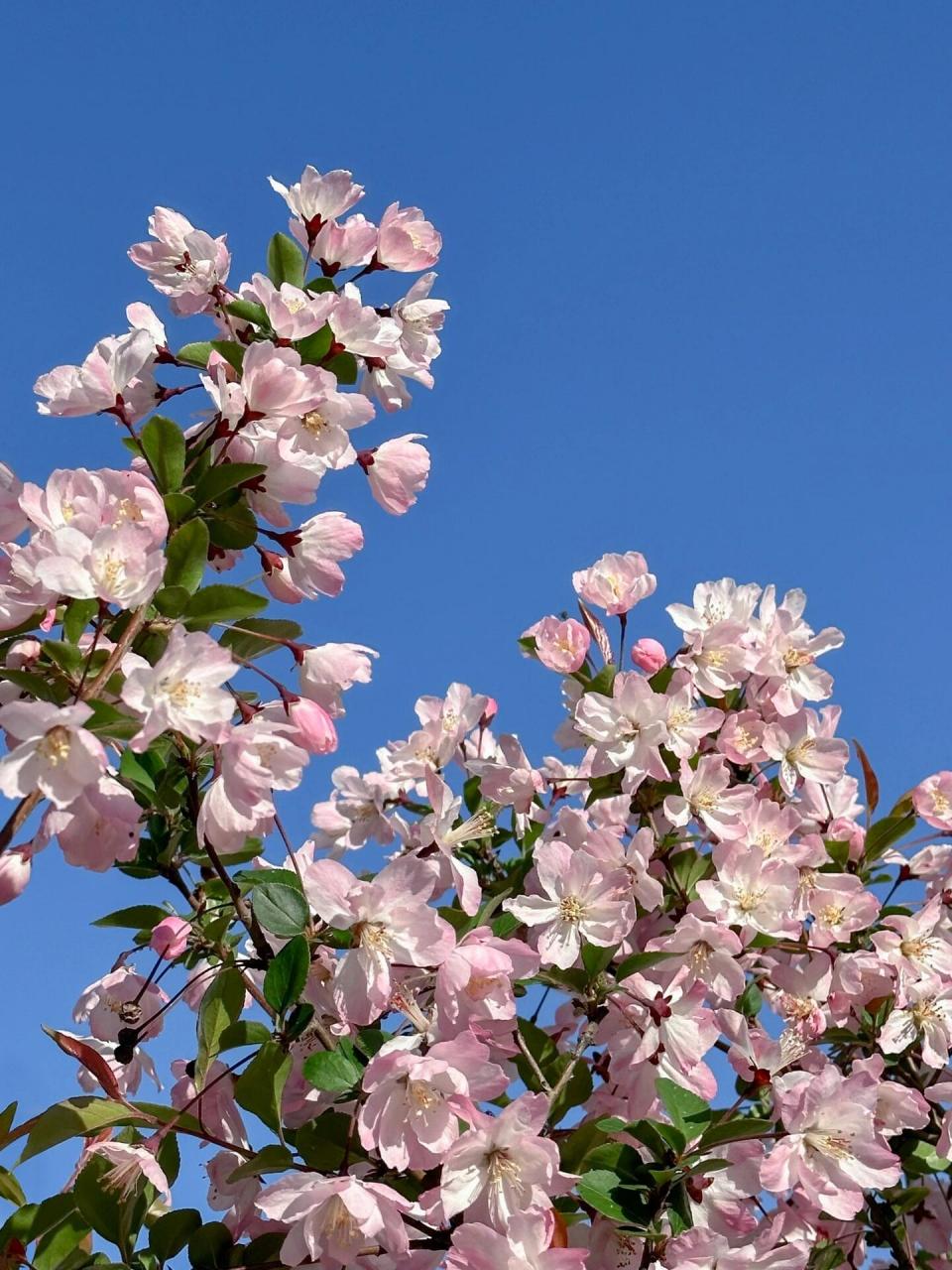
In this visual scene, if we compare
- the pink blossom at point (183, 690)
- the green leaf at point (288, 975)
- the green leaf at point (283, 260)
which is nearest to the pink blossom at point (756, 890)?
the green leaf at point (288, 975)

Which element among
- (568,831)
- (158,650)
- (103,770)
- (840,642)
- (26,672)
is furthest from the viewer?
(840,642)

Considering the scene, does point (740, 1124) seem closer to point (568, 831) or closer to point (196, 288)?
point (568, 831)

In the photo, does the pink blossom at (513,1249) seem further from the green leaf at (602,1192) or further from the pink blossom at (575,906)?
the pink blossom at (575,906)

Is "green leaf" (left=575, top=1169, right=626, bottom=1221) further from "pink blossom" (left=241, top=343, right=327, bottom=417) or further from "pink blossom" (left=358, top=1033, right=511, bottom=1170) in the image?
"pink blossom" (left=241, top=343, right=327, bottom=417)

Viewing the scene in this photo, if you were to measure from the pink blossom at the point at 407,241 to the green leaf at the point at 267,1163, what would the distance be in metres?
1.48

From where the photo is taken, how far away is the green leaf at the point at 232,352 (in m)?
1.96

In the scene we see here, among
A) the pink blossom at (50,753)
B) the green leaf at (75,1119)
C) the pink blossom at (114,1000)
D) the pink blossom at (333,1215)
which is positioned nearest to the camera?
the pink blossom at (50,753)

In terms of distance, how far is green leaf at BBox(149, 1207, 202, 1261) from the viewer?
1.87m

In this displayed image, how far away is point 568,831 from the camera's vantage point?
7.84ft

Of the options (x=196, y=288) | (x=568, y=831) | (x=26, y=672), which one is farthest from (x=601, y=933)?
(x=196, y=288)

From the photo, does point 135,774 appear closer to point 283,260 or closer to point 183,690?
point 183,690

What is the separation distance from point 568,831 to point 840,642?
0.80 meters

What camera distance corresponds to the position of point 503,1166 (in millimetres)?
1696

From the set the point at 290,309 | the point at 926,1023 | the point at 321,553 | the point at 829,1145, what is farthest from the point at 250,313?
the point at 926,1023
